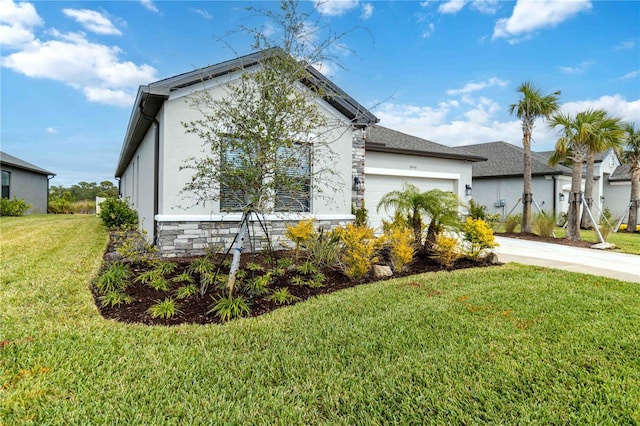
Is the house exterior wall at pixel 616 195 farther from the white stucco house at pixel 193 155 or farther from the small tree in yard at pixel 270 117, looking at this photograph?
the small tree in yard at pixel 270 117

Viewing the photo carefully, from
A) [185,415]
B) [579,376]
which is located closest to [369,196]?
[579,376]

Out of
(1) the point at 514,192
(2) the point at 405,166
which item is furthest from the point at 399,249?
(1) the point at 514,192

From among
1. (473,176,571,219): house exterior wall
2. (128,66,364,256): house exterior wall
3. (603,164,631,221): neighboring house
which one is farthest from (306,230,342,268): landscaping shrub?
(603,164,631,221): neighboring house

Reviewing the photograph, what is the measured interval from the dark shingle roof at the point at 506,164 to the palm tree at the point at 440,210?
14.5 meters

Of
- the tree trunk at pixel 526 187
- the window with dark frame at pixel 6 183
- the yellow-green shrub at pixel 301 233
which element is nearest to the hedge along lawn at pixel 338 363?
the yellow-green shrub at pixel 301 233

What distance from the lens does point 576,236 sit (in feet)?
38.4

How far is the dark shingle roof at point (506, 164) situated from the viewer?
1925 centimetres

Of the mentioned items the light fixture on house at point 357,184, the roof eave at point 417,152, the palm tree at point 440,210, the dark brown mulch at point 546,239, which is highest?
the roof eave at point 417,152

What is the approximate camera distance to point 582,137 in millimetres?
11531

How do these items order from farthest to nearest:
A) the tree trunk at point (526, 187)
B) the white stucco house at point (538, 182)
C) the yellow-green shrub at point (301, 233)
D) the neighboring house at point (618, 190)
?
1. the neighboring house at point (618, 190)
2. the white stucco house at point (538, 182)
3. the tree trunk at point (526, 187)
4. the yellow-green shrub at point (301, 233)

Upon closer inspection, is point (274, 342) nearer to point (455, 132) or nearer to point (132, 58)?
point (132, 58)

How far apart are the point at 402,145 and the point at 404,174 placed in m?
1.12

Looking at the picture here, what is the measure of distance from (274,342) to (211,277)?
1.99 m

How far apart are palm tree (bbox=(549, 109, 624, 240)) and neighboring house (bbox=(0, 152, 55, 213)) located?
89.4 feet
